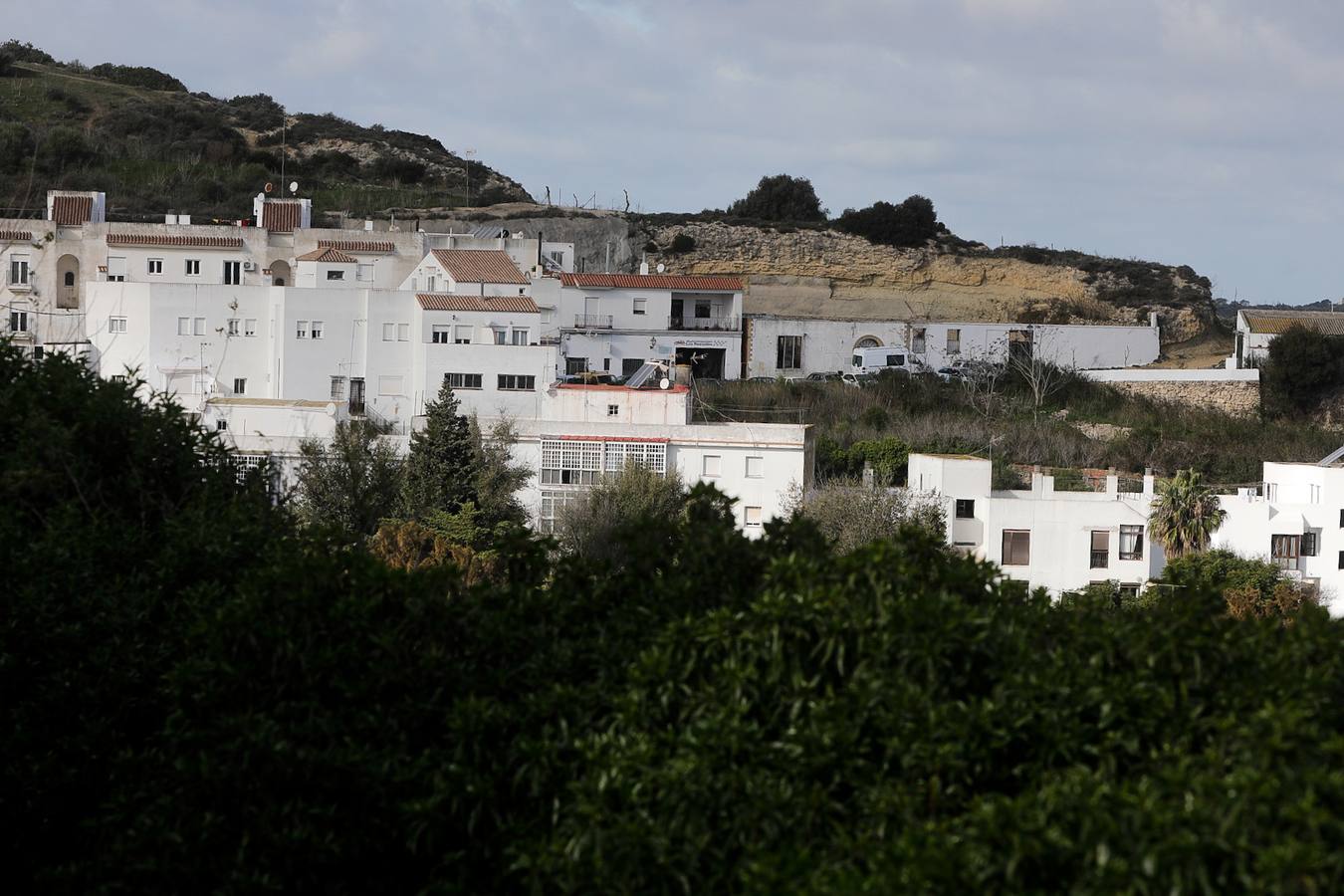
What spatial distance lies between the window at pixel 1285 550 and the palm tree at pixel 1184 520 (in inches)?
53.4

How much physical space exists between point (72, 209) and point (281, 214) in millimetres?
5768

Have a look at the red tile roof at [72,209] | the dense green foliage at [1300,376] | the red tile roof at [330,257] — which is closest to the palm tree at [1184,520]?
the dense green foliage at [1300,376]

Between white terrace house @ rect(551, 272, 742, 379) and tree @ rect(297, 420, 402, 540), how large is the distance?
45.5 ft

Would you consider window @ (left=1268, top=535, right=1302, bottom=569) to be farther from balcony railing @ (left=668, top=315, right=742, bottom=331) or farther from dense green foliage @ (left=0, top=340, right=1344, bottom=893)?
dense green foliage @ (left=0, top=340, right=1344, bottom=893)

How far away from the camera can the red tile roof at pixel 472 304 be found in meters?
34.6

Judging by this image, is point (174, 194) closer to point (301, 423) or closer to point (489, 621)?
point (301, 423)

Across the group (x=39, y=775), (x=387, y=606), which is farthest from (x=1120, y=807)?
(x=39, y=775)

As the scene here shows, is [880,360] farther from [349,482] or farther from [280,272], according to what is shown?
[349,482]

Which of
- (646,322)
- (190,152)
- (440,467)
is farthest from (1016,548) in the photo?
(190,152)

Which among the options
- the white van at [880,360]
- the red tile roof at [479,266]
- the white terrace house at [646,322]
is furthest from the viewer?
the white van at [880,360]

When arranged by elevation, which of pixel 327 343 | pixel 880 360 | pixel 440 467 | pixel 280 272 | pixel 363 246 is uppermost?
pixel 363 246

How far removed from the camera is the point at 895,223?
57.2 m

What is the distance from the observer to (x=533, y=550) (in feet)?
24.3

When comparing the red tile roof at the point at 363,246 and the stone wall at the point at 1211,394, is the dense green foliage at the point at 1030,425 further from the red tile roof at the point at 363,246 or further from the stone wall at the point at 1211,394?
the red tile roof at the point at 363,246
